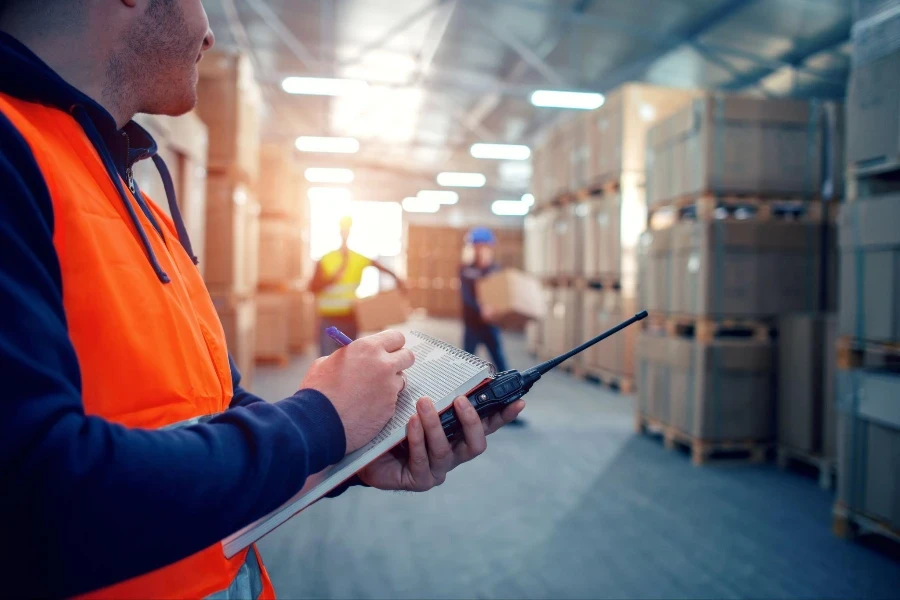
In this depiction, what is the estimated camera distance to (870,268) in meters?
2.97

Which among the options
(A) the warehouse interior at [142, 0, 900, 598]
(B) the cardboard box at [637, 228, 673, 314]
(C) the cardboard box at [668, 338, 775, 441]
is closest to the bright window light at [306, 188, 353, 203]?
(A) the warehouse interior at [142, 0, 900, 598]

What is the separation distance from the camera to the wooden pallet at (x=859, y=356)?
10.2 feet

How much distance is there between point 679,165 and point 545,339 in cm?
463

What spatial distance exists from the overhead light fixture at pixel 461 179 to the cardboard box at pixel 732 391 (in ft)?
46.0

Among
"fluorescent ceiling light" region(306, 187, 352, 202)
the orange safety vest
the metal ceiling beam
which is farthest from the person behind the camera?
"fluorescent ceiling light" region(306, 187, 352, 202)

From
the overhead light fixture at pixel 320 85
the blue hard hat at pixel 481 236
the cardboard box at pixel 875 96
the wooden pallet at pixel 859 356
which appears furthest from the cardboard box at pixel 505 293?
the overhead light fixture at pixel 320 85

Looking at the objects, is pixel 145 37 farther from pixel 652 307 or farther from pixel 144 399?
pixel 652 307

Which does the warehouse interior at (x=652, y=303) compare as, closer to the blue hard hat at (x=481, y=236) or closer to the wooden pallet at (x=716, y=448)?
the wooden pallet at (x=716, y=448)

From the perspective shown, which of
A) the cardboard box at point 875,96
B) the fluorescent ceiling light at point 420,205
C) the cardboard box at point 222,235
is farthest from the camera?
the fluorescent ceiling light at point 420,205

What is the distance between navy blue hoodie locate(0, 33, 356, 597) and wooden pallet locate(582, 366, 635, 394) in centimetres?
658

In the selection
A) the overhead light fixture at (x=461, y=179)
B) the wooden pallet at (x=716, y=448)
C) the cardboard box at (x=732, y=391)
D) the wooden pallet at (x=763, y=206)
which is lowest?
the wooden pallet at (x=716, y=448)

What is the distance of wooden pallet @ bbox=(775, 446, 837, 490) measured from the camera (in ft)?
13.0

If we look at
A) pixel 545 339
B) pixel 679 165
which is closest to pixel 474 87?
pixel 545 339

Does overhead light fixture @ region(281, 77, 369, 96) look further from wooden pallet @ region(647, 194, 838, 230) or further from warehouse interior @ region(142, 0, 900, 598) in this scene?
wooden pallet @ region(647, 194, 838, 230)
